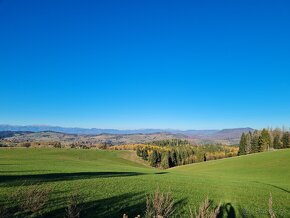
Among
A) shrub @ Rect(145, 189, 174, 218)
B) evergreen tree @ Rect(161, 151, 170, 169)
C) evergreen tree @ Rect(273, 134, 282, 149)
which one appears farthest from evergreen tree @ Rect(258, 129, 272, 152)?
shrub @ Rect(145, 189, 174, 218)

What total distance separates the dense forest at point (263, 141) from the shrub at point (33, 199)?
11446cm

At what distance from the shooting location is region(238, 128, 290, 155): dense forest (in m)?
120

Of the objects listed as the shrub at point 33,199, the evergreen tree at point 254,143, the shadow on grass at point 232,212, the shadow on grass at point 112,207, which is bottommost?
the shadow on grass at point 232,212

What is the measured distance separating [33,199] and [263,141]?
4693 inches

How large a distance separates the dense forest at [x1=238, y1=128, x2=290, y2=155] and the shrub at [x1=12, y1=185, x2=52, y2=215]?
11446 cm

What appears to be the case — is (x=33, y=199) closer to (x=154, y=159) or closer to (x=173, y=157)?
(x=154, y=159)

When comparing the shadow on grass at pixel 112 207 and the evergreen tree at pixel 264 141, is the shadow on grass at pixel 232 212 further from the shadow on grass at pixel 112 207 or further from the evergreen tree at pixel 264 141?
the evergreen tree at pixel 264 141

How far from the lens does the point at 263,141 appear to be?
11988 cm

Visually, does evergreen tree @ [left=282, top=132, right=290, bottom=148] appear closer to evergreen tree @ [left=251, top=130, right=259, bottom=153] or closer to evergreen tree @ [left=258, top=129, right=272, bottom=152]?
evergreen tree @ [left=258, top=129, right=272, bottom=152]

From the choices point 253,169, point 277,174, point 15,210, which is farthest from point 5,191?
point 253,169

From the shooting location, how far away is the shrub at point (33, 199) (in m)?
11.3

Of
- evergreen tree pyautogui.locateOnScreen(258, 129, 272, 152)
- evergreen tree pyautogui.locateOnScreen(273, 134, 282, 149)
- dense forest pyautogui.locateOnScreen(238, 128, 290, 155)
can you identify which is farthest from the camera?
evergreen tree pyautogui.locateOnScreen(273, 134, 282, 149)

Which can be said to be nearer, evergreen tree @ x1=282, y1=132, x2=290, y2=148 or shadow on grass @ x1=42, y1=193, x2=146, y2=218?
shadow on grass @ x1=42, y1=193, x2=146, y2=218

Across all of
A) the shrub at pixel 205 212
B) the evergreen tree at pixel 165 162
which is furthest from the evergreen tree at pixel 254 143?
the shrub at pixel 205 212
